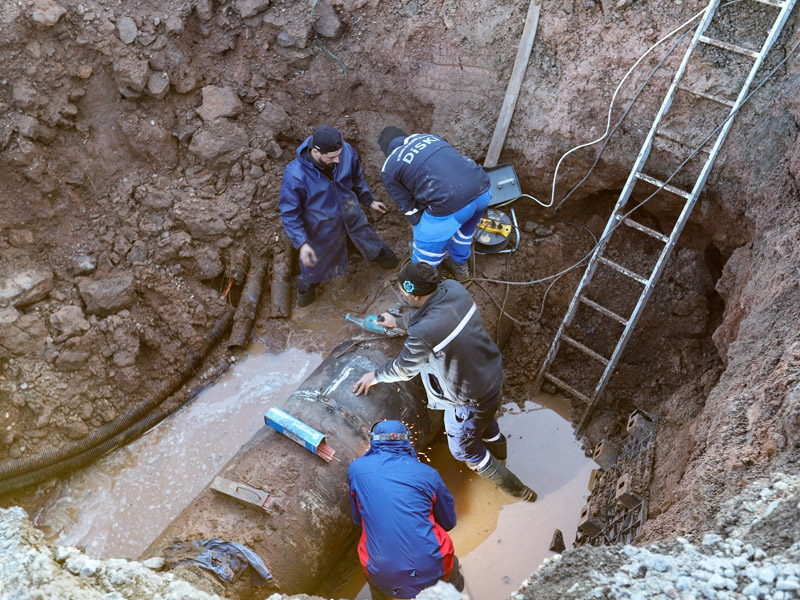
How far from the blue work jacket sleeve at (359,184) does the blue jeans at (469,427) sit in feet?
6.94

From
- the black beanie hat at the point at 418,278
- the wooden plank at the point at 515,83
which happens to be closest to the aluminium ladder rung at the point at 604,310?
the wooden plank at the point at 515,83

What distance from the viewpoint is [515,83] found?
5547 mm


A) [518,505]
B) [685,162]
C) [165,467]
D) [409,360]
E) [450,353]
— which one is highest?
[685,162]

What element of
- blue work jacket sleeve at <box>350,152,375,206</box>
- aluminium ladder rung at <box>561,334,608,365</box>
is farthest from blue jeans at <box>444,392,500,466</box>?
blue work jacket sleeve at <box>350,152,375,206</box>

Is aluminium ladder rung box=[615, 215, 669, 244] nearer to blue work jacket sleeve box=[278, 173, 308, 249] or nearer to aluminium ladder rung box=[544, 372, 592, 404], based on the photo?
aluminium ladder rung box=[544, 372, 592, 404]

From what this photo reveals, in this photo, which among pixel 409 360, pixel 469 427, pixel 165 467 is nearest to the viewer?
pixel 409 360

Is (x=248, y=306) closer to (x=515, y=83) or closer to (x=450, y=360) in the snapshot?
(x=450, y=360)

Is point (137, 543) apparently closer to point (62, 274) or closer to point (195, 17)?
point (62, 274)

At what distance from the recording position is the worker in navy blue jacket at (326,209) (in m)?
5.25

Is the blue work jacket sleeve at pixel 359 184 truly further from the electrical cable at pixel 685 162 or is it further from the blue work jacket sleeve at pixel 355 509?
the blue work jacket sleeve at pixel 355 509

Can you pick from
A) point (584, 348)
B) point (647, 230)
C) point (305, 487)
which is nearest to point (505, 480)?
point (584, 348)

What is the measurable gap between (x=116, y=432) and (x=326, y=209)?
2.56m

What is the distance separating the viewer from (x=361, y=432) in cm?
446

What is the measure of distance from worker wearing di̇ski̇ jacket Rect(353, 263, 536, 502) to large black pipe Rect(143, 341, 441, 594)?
19 cm
